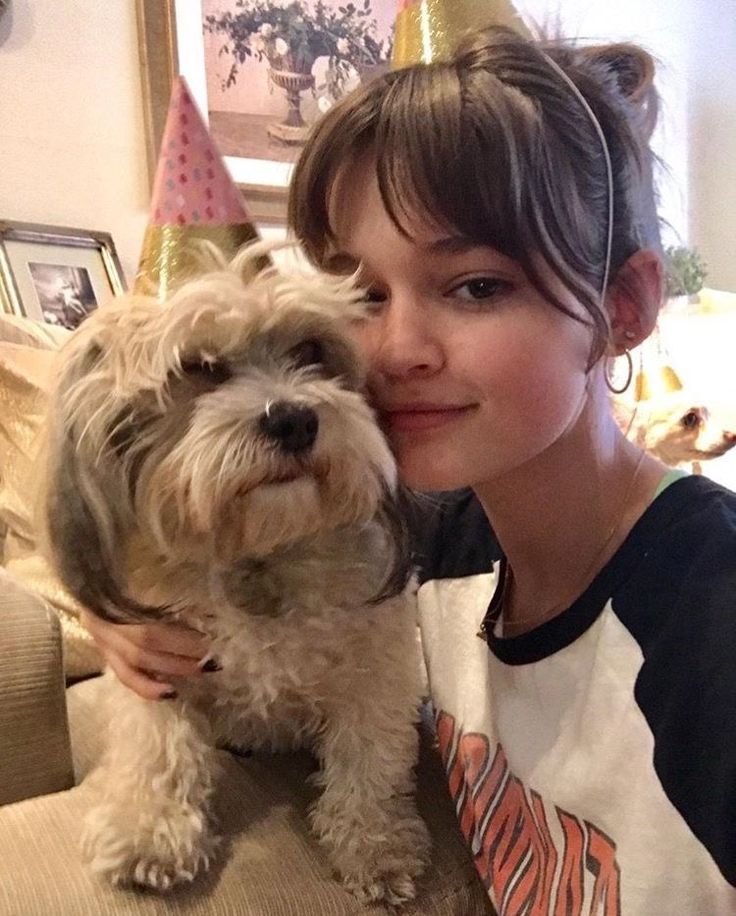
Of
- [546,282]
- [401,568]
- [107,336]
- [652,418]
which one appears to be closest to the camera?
[546,282]

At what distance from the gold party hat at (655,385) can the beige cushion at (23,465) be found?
1.45 metres

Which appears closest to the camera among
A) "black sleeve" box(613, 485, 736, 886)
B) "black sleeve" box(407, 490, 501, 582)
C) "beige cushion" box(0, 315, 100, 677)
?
"black sleeve" box(613, 485, 736, 886)

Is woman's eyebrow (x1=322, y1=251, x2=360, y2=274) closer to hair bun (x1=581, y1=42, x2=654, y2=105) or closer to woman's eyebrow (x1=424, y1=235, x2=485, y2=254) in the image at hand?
woman's eyebrow (x1=424, y1=235, x2=485, y2=254)

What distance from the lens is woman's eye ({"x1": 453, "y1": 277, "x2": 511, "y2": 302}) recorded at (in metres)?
0.93

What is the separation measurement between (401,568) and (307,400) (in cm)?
28

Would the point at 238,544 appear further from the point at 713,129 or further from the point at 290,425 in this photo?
the point at 713,129

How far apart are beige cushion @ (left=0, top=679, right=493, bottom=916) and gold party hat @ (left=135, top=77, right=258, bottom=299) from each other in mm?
621

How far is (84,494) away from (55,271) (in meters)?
1.51

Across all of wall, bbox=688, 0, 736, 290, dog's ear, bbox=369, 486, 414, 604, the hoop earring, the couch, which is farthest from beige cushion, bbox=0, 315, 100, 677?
wall, bbox=688, 0, 736, 290

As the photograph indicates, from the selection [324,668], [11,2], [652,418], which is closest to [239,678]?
[324,668]

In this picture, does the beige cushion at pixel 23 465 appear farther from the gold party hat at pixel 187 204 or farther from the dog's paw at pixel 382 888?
the dog's paw at pixel 382 888

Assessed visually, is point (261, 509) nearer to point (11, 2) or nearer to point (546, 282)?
point (546, 282)

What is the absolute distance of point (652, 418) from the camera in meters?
2.21

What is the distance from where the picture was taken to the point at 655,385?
2.38 meters
